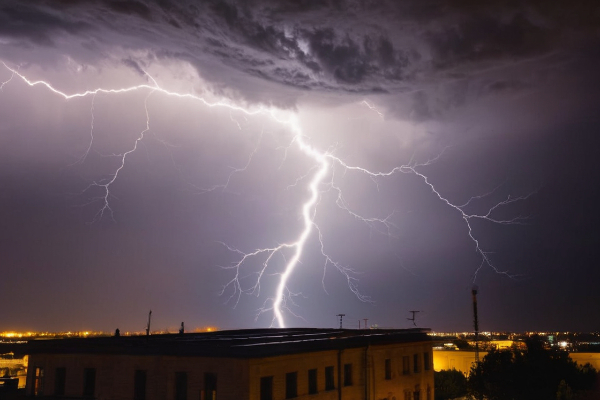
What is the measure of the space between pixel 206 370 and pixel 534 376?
18.2 meters

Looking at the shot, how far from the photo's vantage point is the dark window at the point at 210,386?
55.1ft

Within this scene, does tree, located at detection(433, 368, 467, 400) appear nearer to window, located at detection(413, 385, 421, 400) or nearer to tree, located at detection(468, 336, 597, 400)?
tree, located at detection(468, 336, 597, 400)

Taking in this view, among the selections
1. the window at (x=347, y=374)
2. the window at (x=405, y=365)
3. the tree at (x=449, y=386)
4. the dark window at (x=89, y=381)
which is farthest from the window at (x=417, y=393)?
the dark window at (x=89, y=381)

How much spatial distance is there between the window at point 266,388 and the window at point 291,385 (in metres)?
1.05

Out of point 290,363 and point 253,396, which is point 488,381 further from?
point 253,396

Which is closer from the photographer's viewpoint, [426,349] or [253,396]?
[253,396]

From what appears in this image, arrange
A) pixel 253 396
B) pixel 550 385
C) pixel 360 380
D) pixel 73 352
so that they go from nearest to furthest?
pixel 253 396 < pixel 73 352 < pixel 360 380 < pixel 550 385

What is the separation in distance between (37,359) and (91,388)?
289 cm

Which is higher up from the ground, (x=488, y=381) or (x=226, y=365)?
(x=226, y=365)

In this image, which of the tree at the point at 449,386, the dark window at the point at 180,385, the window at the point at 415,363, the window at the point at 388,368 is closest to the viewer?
the dark window at the point at 180,385

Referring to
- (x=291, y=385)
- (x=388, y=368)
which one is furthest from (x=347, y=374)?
(x=291, y=385)

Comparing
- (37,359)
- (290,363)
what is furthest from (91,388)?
(290,363)

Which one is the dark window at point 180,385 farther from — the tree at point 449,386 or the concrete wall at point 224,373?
the tree at point 449,386

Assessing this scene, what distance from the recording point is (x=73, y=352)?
63.9 ft
